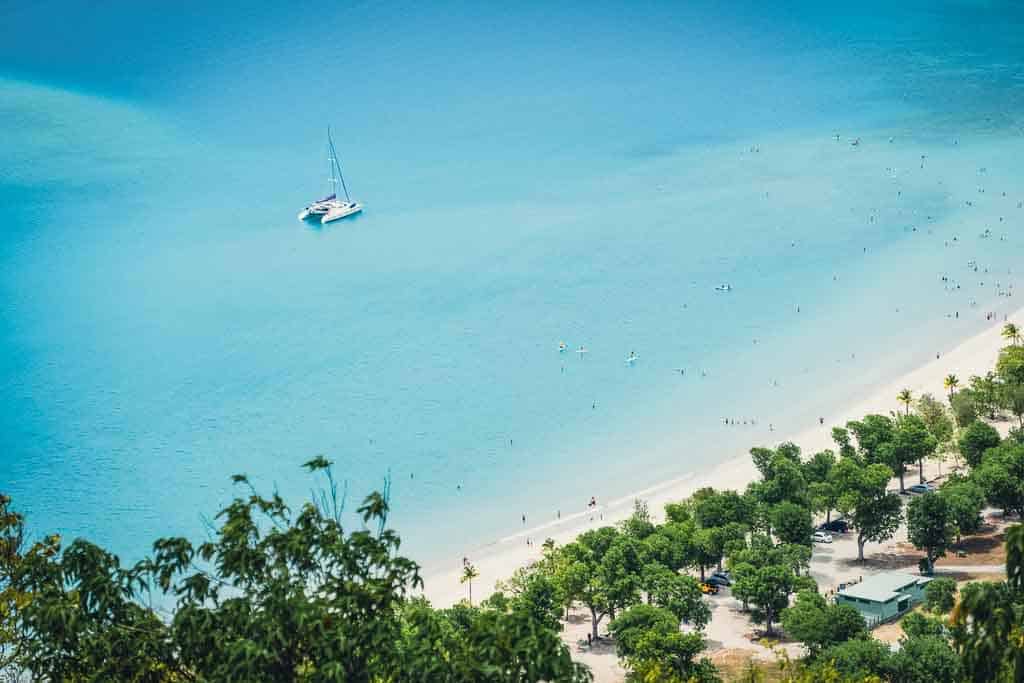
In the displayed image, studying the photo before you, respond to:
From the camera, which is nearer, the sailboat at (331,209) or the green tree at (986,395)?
the green tree at (986,395)

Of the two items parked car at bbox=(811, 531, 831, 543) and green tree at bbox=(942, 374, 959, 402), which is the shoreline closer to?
green tree at bbox=(942, 374, 959, 402)

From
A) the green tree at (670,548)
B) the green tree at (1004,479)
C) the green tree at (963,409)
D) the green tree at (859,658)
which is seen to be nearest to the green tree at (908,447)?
the green tree at (1004,479)

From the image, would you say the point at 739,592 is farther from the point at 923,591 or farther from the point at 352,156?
the point at 352,156

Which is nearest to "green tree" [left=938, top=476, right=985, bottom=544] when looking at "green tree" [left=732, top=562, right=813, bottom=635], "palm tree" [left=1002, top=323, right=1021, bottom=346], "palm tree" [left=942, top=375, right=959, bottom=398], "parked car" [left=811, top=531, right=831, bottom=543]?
"parked car" [left=811, top=531, right=831, bottom=543]

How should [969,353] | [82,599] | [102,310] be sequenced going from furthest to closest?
[102,310]
[969,353]
[82,599]

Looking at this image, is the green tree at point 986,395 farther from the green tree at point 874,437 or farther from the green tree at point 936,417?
the green tree at point 874,437

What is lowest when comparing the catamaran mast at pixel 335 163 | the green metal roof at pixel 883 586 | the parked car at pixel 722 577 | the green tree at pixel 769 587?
the green metal roof at pixel 883 586

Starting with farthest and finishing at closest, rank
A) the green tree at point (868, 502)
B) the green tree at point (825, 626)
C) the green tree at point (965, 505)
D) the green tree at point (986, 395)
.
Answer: the green tree at point (986, 395)
the green tree at point (868, 502)
the green tree at point (965, 505)
the green tree at point (825, 626)

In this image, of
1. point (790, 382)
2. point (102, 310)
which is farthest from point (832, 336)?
point (102, 310)
